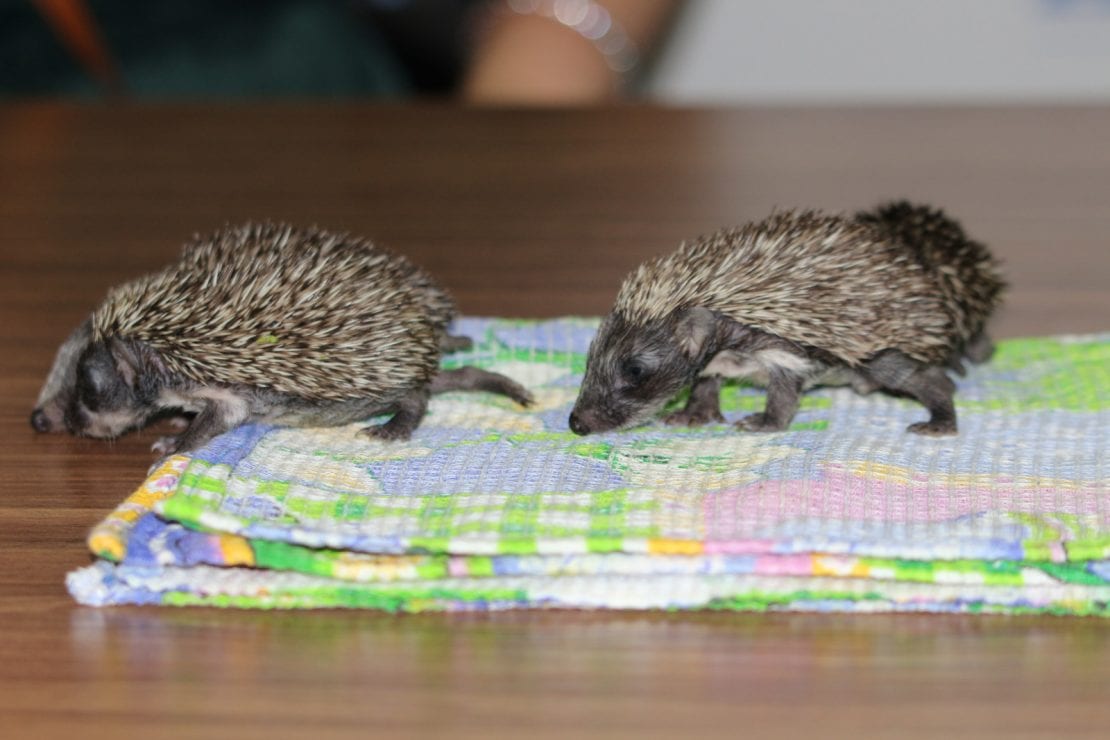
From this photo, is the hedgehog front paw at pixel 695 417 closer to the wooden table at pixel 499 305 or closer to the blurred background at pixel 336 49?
the wooden table at pixel 499 305

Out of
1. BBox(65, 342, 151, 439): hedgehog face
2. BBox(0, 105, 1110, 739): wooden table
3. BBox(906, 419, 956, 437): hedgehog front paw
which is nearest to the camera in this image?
BBox(0, 105, 1110, 739): wooden table

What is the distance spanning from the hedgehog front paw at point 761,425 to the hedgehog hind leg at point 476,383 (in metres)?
0.39

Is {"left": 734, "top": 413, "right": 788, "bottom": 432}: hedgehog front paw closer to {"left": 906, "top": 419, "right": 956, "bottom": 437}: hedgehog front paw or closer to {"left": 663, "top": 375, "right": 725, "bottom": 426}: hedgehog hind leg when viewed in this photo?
{"left": 663, "top": 375, "right": 725, "bottom": 426}: hedgehog hind leg

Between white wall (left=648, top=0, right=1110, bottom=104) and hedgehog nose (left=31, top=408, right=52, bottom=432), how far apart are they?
5.12m

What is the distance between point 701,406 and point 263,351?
0.80 metres

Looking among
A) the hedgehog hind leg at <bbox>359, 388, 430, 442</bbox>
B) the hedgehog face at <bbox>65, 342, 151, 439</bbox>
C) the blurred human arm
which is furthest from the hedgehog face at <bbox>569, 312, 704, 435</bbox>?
the blurred human arm

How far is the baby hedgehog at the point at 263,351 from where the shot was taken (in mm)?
2527

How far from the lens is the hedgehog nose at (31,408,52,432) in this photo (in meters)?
2.59

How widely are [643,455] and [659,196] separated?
161 centimetres

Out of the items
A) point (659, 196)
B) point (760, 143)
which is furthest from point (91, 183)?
point (760, 143)

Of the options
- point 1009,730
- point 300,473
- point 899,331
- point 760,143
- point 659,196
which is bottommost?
point 1009,730

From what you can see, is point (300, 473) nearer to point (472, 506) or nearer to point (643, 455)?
point (472, 506)

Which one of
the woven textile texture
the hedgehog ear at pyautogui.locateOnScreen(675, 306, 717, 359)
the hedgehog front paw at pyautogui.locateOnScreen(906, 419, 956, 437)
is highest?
the hedgehog ear at pyautogui.locateOnScreen(675, 306, 717, 359)

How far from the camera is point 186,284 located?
2.61m
